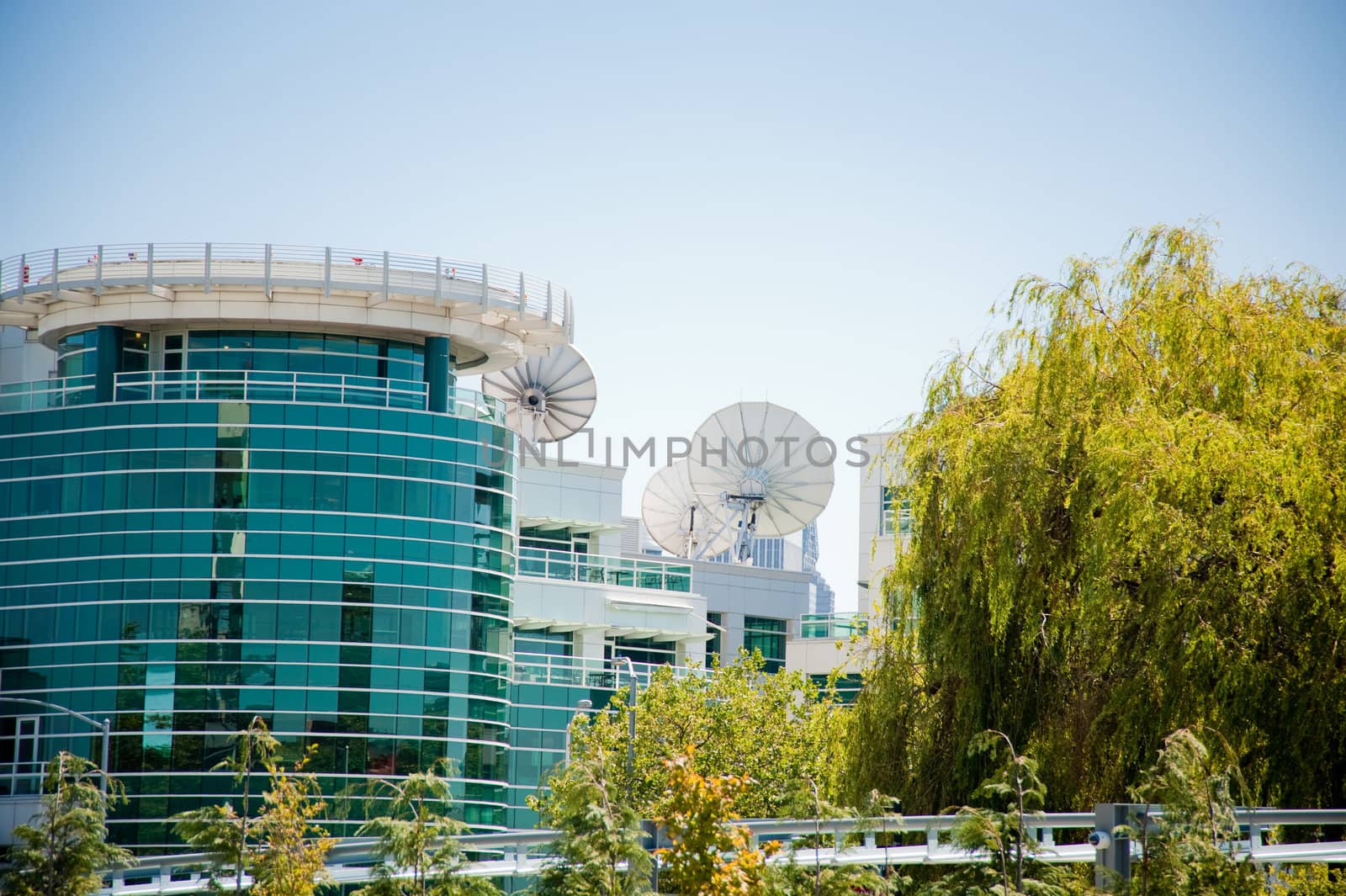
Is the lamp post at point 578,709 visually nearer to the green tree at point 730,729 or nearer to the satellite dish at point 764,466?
the green tree at point 730,729

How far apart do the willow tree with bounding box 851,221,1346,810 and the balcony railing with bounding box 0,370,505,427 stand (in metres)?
30.4

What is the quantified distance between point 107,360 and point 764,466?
119ft

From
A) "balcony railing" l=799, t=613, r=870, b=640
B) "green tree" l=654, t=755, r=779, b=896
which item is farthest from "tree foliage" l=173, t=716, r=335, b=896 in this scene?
"balcony railing" l=799, t=613, r=870, b=640

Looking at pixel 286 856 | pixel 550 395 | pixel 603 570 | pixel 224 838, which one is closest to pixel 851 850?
pixel 286 856

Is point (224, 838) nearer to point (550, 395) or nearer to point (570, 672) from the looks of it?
point (570, 672)

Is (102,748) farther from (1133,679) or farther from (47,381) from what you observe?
(1133,679)

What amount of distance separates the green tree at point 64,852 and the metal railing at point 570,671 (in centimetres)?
4316

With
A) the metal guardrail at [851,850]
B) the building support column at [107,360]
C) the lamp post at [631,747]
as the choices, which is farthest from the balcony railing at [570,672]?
the metal guardrail at [851,850]

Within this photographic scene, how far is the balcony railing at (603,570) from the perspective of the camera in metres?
66.6

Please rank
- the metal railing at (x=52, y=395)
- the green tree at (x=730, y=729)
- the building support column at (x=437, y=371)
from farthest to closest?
the building support column at (x=437, y=371), the metal railing at (x=52, y=395), the green tree at (x=730, y=729)

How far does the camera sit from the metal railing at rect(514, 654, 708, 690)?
197ft

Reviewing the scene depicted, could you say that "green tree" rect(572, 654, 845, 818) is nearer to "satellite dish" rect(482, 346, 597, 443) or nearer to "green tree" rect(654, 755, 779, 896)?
"satellite dish" rect(482, 346, 597, 443)

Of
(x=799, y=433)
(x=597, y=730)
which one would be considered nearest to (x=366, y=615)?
(x=597, y=730)

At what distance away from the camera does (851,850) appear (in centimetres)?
1509
